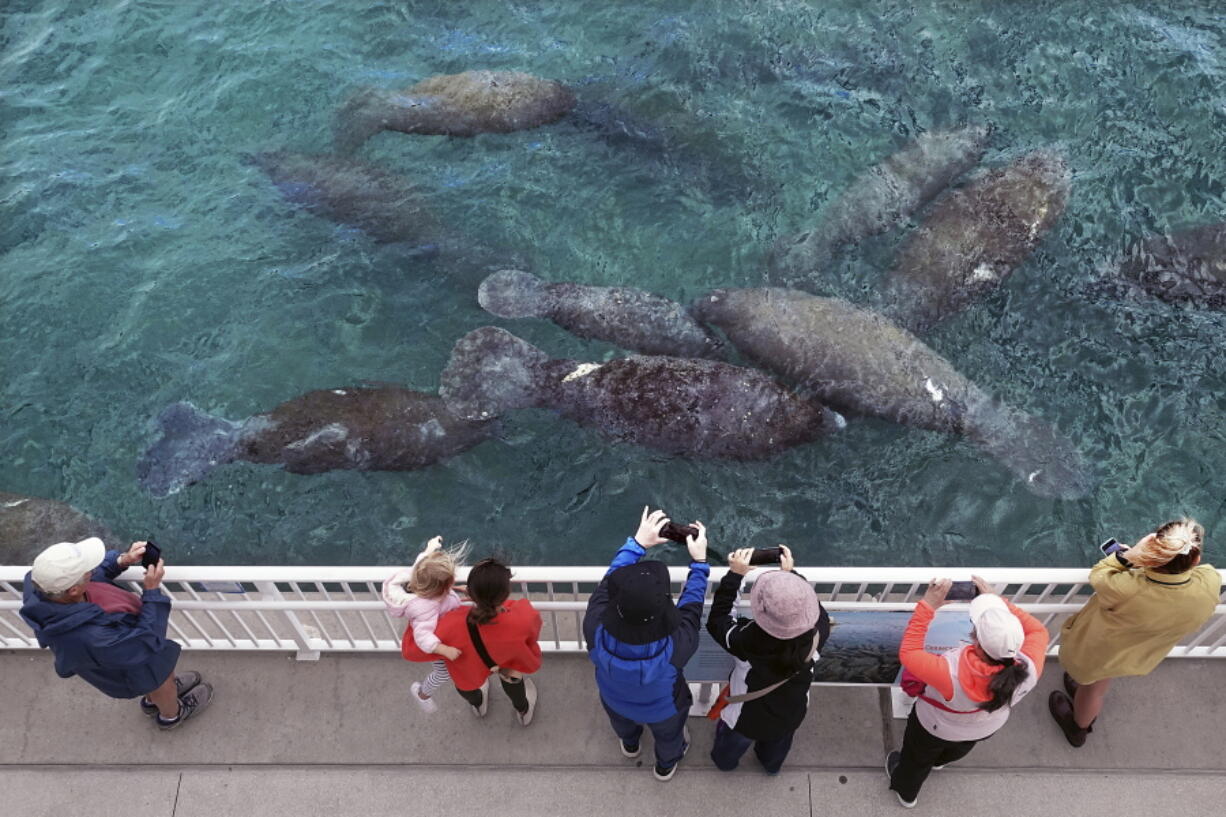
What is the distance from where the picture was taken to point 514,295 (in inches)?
370

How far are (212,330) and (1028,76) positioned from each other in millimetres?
11102

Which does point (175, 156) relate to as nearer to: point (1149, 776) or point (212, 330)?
point (212, 330)

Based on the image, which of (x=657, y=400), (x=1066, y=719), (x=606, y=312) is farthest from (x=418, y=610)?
(x=606, y=312)

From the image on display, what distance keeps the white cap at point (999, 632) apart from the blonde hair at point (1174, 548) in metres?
1.04

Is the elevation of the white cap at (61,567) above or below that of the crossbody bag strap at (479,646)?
above

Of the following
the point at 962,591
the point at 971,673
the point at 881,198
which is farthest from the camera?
the point at 881,198

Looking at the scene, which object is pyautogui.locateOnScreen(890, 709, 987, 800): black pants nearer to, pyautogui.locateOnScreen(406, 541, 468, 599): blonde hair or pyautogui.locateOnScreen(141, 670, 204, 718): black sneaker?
pyautogui.locateOnScreen(406, 541, 468, 599): blonde hair

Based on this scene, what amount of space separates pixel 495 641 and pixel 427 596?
0.42 m

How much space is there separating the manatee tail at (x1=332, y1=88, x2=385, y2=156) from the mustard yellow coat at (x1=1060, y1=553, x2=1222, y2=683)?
32.7 feet

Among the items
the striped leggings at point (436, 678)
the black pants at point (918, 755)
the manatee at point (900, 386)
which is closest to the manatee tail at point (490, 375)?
the manatee at point (900, 386)

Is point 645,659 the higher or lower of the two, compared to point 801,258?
A: higher

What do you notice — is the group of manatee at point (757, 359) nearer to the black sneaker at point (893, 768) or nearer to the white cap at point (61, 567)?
the black sneaker at point (893, 768)

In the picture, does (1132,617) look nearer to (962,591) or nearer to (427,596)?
(962,591)

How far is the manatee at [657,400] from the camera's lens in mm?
7777
